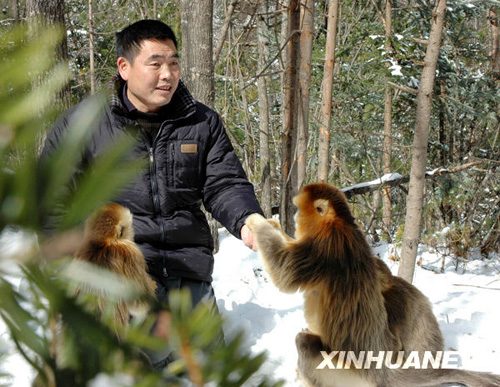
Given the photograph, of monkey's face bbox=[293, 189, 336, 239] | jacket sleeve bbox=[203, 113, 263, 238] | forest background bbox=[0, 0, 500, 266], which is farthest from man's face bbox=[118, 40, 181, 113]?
forest background bbox=[0, 0, 500, 266]

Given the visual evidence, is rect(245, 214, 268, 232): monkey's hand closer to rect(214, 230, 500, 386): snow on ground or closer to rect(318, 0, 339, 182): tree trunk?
rect(214, 230, 500, 386): snow on ground

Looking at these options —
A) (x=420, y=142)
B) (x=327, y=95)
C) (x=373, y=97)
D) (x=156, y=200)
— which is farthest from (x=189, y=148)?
(x=373, y=97)

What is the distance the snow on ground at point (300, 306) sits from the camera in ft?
11.2

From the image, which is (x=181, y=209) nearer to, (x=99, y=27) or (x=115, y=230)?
(x=115, y=230)

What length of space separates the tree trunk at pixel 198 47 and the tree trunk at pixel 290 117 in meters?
0.77

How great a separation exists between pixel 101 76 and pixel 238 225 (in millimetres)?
9239

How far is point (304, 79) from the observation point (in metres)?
4.52

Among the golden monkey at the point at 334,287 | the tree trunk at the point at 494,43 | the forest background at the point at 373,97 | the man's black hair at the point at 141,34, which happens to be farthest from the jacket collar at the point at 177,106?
the tree trunk at the point at 494,43

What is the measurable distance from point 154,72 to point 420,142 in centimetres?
219

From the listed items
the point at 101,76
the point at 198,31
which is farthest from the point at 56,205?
the point at 101,76

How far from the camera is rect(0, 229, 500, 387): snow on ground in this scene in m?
3.42

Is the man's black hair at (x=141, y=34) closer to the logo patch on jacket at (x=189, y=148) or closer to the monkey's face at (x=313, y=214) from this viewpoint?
the logo patch on jacket at (x=189, y=148)

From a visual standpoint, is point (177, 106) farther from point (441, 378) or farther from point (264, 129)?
point (264, 129)

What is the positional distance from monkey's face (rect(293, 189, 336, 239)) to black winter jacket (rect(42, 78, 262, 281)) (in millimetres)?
271
